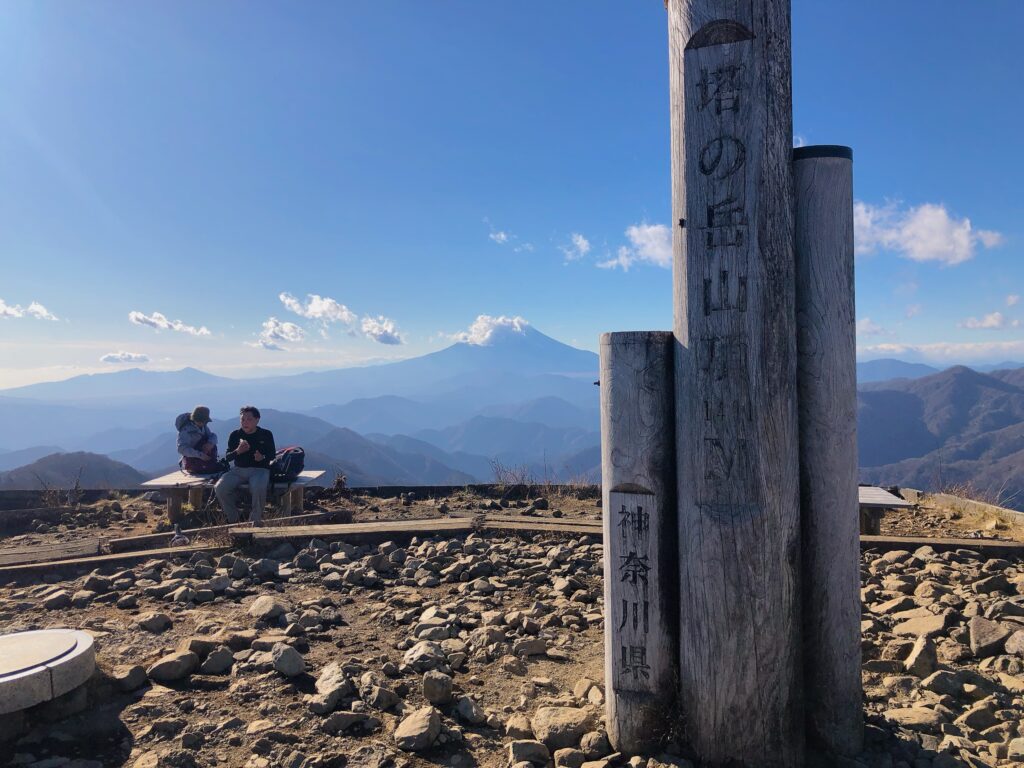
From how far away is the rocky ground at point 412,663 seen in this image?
9.94 feet

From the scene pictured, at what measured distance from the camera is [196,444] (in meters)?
9.84

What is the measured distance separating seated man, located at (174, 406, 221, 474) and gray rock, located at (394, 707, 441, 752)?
767cm

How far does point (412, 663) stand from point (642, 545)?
1.79m

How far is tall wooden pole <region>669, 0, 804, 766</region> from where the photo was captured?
108 inches

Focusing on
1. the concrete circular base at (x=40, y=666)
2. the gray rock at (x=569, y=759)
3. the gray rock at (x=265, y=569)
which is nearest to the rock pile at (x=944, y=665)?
the gray rock at (x=569, y=759)

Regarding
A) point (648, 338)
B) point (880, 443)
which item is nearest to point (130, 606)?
point (648, 338)

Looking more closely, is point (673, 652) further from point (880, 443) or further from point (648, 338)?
point (880, 443)

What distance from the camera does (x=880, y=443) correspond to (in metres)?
183

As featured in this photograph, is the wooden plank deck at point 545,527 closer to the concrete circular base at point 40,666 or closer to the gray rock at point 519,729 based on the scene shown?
the gray rock at point 519,729

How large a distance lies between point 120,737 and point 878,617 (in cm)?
458

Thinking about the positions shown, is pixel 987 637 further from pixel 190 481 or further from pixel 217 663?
pixel 190 481

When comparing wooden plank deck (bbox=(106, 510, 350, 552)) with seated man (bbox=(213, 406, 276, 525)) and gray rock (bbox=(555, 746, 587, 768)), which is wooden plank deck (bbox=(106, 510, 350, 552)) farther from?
gray rock (bbox=(555, 746, 587, 768))

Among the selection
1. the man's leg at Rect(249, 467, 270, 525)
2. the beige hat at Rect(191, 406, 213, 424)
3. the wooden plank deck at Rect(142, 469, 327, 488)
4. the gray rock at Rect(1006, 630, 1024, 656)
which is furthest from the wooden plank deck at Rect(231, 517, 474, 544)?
the gray rock at Rect(1006, 630, 1024, 656)

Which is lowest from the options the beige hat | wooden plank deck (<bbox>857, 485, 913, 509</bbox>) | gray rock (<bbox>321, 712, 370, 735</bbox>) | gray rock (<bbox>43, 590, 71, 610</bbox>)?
gray rock (<bbox>321, 712, 370, 735</bbox>)
